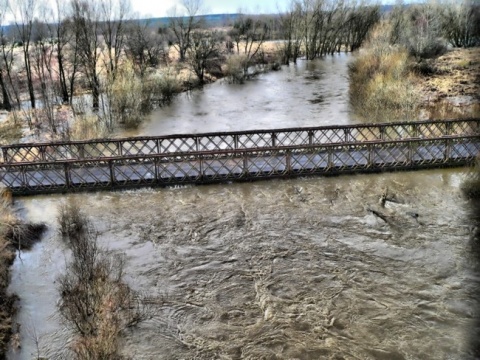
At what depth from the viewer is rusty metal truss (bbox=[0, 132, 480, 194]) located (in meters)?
16.9

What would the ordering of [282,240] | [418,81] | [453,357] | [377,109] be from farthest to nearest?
[418,81]
[377,109]
[282,240]
[453,357]

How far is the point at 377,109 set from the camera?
2472 cm

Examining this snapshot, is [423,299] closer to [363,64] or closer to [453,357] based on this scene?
[453,357]

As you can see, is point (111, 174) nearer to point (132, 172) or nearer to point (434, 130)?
point (132, 172)

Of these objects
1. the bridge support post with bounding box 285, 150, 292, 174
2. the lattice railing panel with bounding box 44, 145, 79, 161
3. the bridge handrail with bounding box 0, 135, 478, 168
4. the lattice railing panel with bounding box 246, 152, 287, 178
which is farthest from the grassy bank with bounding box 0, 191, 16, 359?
the bridge support post with bounding box 285, 150, 292, 174

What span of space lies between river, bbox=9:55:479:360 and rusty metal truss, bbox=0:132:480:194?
1.39ft

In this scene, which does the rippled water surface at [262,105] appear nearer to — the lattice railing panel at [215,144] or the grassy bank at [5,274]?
the lattice railing panel at [215,144]

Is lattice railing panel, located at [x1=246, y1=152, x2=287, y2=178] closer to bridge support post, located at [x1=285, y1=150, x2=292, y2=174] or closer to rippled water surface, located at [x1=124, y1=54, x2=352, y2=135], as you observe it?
bridge support post, located at [x1=285, y1=150, x2=292, y2=174]

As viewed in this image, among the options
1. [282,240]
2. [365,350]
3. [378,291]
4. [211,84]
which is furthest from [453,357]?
[211,84]

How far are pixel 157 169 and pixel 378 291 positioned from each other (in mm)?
8808

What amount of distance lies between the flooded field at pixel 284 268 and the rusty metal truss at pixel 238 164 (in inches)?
17.5

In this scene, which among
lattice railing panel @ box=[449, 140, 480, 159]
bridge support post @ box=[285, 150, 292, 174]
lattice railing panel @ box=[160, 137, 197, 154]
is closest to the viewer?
bridge support post @ box=[285, 150, 292, 174]

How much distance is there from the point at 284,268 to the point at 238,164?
6865mm

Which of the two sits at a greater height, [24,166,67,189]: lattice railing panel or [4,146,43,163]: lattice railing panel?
[4,146,43,163]: lattice railing panel
